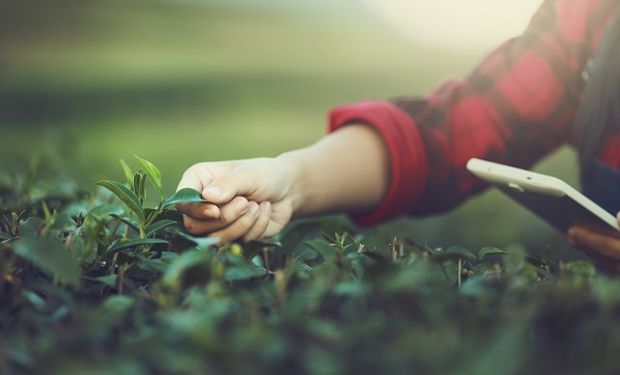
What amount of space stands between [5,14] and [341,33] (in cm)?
327

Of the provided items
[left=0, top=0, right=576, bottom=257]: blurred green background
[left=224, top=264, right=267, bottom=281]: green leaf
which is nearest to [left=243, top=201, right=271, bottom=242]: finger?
[left=224, top=264, right=267, bottom=281]: green leaf

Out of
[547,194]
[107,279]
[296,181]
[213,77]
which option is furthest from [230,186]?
[213,77]

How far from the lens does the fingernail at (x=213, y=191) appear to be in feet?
Result: 4.44

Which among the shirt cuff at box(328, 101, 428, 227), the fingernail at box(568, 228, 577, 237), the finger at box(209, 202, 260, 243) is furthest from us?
the shirt cuff at box(328, 101, 428, 227)

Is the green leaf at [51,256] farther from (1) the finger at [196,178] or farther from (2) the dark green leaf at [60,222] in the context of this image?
(1) the finger at [196,178]

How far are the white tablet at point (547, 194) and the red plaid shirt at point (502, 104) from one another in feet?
1.36

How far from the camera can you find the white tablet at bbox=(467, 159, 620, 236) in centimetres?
143

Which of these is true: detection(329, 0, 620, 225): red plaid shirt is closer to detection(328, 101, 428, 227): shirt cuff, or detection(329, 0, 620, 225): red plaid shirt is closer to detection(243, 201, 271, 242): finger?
detection(328, 101, 428, 227): shirt cuff

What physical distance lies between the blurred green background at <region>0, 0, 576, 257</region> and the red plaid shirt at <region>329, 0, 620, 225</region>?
0.88 metres

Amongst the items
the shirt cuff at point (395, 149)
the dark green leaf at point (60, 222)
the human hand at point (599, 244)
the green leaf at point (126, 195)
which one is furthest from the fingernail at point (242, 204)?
the human hand at point (599, 244)

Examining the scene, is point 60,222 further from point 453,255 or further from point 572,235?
point 572,235

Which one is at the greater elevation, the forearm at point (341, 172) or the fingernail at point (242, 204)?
the fingernail at point (242, 204)

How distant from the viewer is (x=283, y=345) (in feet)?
2.33

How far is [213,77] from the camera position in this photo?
6430mm
